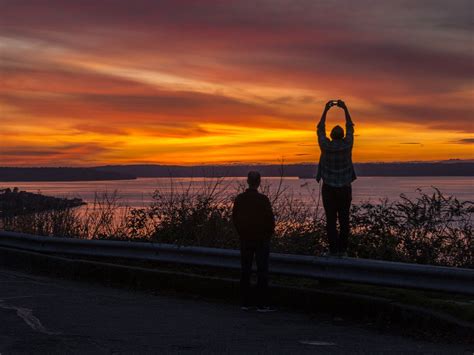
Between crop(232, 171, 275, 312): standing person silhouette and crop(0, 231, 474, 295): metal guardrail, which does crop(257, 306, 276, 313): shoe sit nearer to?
crop(232, 171, 275, 312): standing person silhouette

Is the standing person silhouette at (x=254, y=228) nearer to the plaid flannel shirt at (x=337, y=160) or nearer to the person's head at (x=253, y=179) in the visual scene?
the person's head at (x=253, y=179)

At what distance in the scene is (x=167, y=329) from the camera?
845 centimetres

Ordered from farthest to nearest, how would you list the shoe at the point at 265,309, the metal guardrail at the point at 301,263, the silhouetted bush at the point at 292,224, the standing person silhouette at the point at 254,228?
the silhouetted bush at the point at 292,224, the standing person silhouette at the point at 254,228, the shoe at the point at 265,309, the metal guardrail at the point at 301,263

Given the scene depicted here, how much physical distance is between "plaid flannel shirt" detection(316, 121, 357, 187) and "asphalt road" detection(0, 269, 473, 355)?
2.03 m

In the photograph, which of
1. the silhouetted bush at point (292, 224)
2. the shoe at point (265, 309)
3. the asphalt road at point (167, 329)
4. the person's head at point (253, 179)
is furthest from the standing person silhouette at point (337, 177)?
the silhouetted bush at point (292, 224)

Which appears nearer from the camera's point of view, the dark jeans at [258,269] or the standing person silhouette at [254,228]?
the dark jeans at [258,269]

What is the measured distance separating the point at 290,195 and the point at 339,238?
15.8 feet

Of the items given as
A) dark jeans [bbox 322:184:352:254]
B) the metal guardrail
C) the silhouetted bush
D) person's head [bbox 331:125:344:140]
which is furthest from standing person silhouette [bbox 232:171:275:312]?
the silhouetted bush

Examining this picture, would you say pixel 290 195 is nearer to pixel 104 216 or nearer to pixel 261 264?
pixel 104 216

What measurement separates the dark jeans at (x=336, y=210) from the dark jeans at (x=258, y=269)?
1.05 m

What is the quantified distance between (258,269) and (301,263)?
563 mm

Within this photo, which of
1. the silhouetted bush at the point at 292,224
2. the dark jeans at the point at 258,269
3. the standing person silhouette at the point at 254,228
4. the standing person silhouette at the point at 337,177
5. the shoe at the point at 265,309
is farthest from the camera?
the silhouetted bush at the point at 292,224

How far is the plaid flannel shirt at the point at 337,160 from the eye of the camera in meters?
10.7

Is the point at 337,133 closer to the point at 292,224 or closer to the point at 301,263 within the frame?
the point at 301,263
